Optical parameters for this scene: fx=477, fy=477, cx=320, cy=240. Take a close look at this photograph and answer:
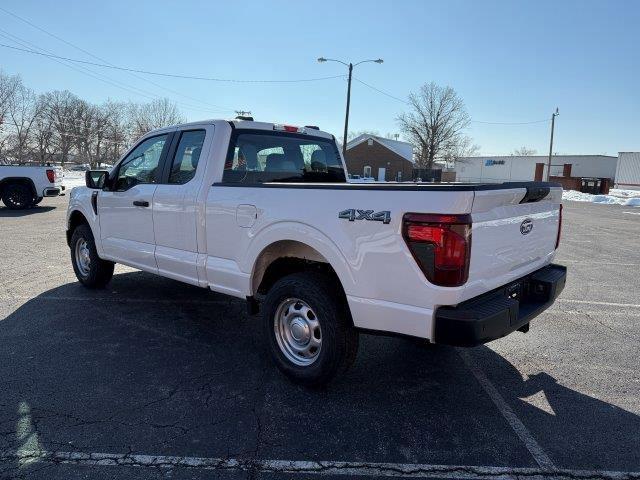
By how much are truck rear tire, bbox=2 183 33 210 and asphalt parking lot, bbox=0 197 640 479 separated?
1235 cm

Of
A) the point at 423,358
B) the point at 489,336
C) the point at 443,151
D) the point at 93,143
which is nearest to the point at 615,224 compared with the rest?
the point at 423,358

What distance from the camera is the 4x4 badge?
292cm

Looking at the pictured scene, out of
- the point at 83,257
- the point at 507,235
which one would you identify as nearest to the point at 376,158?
the point at 83,257

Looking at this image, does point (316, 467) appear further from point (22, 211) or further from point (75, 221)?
point (22, 211)

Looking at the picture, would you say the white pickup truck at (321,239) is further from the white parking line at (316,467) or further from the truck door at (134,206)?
the white parking line at (316,467)

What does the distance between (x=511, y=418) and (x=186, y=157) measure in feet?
11.8

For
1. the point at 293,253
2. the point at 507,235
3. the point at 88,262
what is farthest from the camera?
the point at 88,262

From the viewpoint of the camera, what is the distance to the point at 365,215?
3021 millimetres

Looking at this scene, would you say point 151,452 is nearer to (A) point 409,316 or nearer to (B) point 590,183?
(A) point 409,316

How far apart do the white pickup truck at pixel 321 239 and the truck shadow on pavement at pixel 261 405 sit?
1.37 ft

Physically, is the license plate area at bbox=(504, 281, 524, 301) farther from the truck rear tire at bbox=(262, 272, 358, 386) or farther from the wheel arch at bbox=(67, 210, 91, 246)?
the wheel arch at bbox=(67, 210, 91, 246)

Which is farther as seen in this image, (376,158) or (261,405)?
(376,158)

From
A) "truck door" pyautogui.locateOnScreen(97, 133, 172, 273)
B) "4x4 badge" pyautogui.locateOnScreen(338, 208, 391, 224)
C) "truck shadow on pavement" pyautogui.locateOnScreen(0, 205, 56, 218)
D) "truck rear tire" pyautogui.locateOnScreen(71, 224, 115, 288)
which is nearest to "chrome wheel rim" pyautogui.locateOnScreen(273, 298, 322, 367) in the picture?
"4x4 badge" pyautogui.locateOnScreen(338, 208, 391, 224)

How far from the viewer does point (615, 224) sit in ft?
55.7
